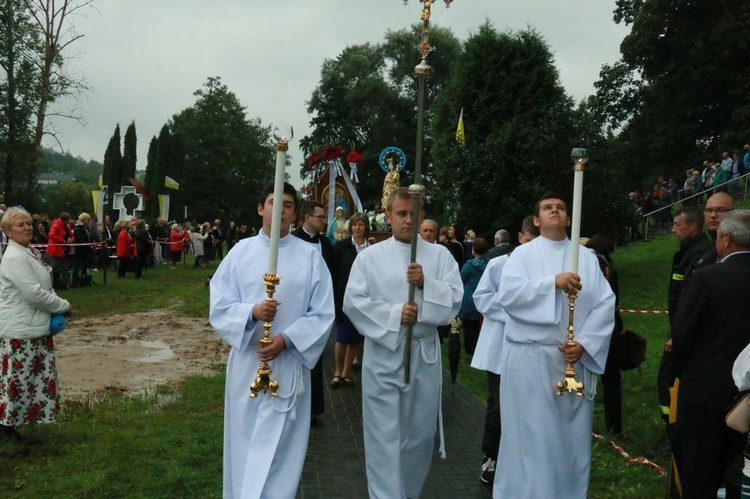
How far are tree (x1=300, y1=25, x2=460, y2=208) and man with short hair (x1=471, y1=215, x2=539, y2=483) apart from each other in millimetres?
45960

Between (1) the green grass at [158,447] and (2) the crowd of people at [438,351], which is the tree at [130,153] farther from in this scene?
(2) the crowd of people at [438,351]

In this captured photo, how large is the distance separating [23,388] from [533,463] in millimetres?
4413

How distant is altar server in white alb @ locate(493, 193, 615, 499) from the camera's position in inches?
194

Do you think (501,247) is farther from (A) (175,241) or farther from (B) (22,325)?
(A) (175,241)

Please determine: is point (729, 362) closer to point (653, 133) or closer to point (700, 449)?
point (700, 449)

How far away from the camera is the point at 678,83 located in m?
36.8

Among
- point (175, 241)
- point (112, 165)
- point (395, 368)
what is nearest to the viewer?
point (395, 368)

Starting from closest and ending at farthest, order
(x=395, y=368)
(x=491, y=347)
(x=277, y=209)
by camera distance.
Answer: (x=277, y=209), (x=395, y=368), (x=491, y=347)

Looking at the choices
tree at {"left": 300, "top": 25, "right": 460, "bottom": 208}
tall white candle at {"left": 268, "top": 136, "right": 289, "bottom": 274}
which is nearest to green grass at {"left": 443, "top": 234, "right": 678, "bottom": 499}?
tall white candle at {"left": 268, "top": 136, "right": 289, "bottom": 274}

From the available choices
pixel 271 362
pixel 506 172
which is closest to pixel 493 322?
pixel 271 362

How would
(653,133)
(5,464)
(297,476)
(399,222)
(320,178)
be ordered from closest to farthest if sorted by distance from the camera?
(297,476) < (399,222) < (5,464) < (320,178) < (653,133)

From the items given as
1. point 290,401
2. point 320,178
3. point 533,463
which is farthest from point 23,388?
point 320,178

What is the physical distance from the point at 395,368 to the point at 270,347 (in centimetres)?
109

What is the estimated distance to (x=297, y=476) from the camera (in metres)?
4.57
